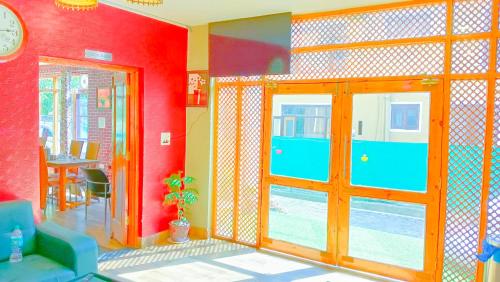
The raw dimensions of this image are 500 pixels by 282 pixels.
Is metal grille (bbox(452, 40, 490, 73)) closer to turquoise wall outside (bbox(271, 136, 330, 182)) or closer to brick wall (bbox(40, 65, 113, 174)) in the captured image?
turquoise wall outside (bbox(271, 136, 330, 182))

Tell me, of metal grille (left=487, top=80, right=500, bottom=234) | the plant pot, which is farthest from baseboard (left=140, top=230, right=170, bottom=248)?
metal grille (left=487, top=80, right=500, bottom=234)

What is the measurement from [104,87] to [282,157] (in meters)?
4.03

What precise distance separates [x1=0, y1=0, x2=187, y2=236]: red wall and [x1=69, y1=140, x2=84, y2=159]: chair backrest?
3.00 meters

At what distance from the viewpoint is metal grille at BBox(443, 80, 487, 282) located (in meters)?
3.47

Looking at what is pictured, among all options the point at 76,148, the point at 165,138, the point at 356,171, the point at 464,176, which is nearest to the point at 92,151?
the point at 76,148

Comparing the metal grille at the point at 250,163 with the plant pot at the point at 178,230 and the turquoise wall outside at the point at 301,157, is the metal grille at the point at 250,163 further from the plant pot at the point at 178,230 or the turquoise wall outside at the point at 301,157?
the plant pot at the point at 178,230

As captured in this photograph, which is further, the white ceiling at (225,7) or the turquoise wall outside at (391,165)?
the white ceiling at (225,7)

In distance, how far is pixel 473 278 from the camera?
353 cm

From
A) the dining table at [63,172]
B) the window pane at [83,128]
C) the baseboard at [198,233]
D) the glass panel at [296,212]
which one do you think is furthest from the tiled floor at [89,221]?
the glass panel at [296,212]

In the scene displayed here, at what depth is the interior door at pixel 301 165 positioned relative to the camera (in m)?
4.19

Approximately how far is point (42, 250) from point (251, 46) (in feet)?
9.50

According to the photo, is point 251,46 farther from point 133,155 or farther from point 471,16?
point 471,16

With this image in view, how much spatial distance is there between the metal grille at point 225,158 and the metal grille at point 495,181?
2.70 meters

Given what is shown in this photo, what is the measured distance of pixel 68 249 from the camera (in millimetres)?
2984
